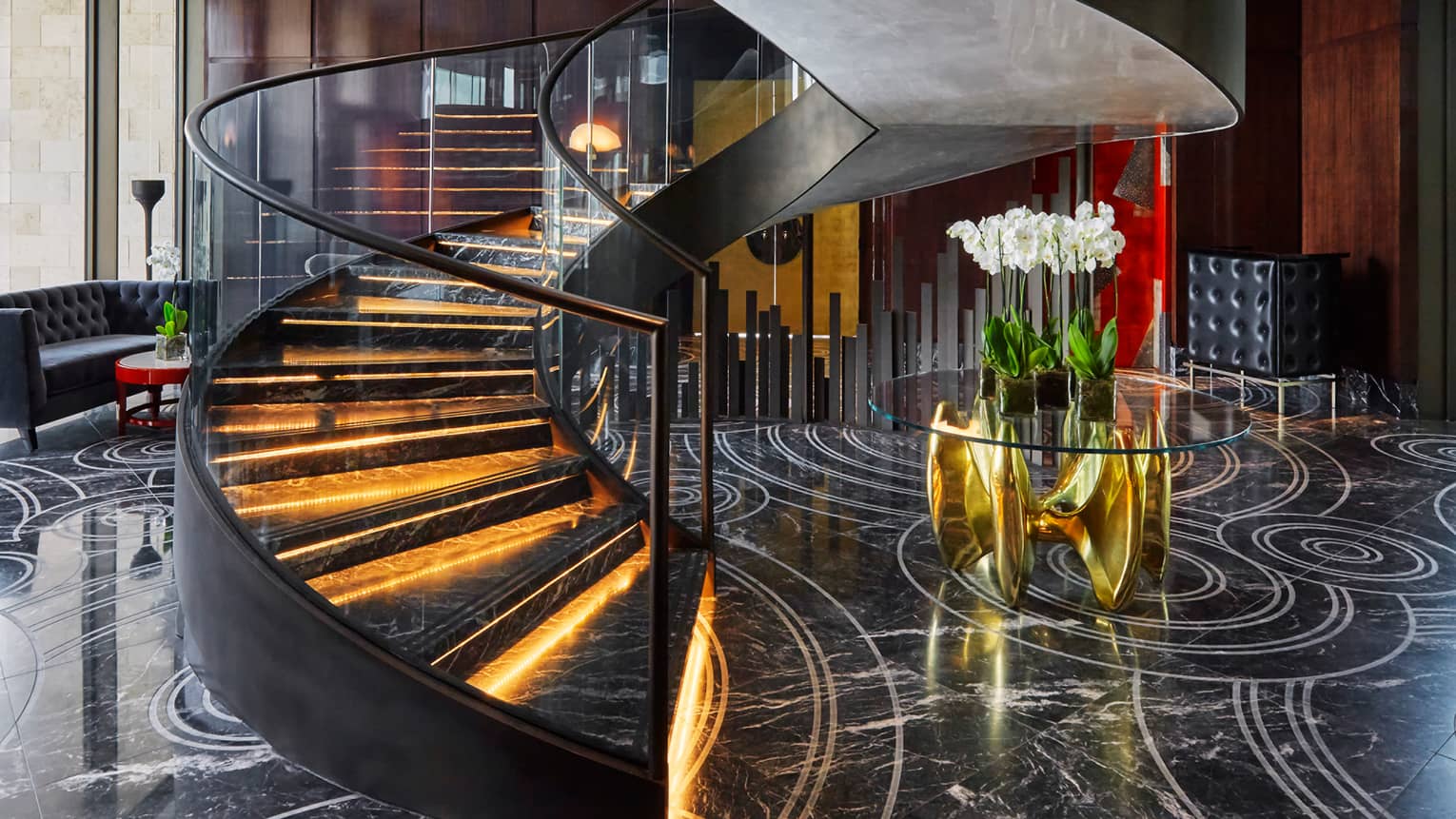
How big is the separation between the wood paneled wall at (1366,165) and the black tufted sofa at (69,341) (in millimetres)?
8291

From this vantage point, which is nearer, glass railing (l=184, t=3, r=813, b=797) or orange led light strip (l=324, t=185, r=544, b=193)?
glass railing (l=184, t=3, r=813, b=797)

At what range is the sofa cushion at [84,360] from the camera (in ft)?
21.4

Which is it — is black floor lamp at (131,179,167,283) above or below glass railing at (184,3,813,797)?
above

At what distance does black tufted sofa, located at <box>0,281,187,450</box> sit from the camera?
20.3 feet

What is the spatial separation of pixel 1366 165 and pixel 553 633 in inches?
281

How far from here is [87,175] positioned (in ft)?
29.8

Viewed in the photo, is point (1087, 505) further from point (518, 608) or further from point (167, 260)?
point (167, 260)

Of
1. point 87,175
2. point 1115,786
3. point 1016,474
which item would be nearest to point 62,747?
point 1115,786

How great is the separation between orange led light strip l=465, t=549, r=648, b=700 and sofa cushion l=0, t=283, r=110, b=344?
5405mm

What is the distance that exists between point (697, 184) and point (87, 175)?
5862 mm

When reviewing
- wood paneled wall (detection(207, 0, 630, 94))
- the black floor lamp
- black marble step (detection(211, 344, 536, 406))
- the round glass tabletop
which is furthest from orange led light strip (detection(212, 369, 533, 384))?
wood paneled wall (detection(207, 0, 630, 94))

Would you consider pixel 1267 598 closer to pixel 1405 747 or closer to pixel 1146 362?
pixel 1405 747

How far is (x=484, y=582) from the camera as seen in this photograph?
297 cm

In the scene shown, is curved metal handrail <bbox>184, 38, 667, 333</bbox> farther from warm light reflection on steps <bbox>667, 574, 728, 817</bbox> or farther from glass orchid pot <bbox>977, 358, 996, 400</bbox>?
glass orchid pot <bbox>977, 358, 996, 400</bbox>
